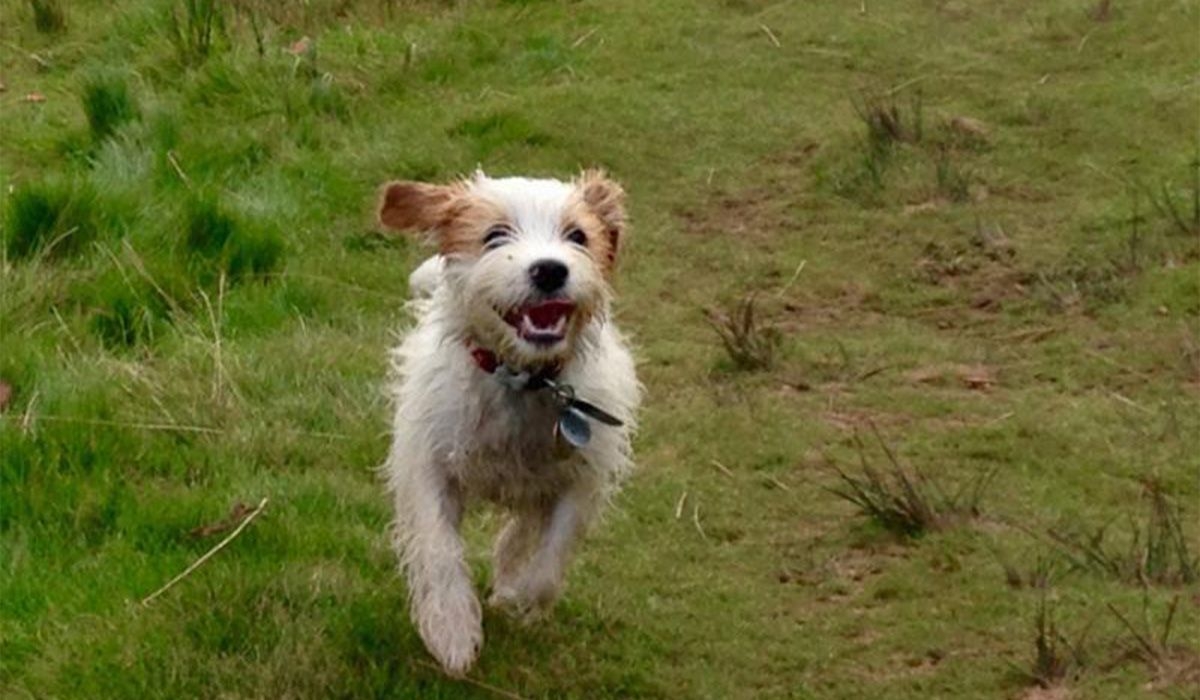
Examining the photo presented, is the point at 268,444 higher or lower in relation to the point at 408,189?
lower

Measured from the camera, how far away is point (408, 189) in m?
4.99

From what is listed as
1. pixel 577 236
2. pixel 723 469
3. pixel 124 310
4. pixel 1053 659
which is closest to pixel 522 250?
pixel 577 236

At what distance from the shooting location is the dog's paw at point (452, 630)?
14.8 feet

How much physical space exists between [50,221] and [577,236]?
2976 millimetres

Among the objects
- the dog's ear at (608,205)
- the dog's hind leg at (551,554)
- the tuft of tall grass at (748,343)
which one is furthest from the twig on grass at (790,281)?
the dog's hind leg at (551,554)

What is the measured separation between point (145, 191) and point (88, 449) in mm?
2290

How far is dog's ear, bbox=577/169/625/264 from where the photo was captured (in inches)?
194

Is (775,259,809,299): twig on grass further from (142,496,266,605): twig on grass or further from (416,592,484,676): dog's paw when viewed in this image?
(416,592,484,676): dog's paw

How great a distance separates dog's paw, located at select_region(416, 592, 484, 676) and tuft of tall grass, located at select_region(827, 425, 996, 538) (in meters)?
1.36

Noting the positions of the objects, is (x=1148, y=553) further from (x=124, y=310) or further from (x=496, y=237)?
(x=124, y=310)

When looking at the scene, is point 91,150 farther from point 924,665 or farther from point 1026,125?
point 924,665

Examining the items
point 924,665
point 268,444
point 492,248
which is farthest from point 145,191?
point 924,665

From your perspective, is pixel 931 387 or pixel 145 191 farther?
pixel 145 191

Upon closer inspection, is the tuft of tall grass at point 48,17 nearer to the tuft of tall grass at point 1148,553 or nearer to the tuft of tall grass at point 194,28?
the tuft of tall grass at point 194,28
